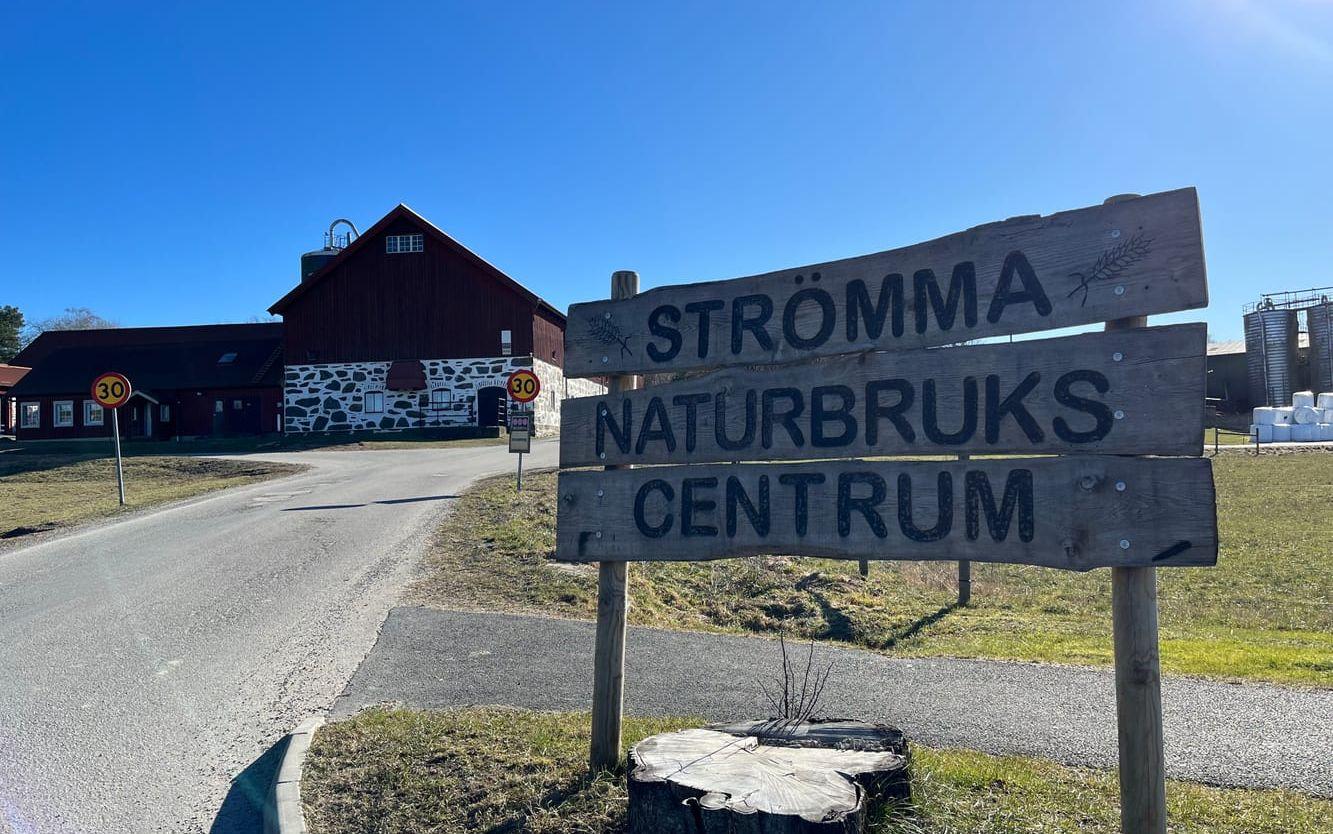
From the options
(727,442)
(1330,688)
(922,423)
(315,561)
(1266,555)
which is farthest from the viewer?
(1266,555)

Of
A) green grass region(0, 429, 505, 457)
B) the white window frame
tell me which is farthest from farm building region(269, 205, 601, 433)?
the white window frame

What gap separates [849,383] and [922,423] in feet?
1.18

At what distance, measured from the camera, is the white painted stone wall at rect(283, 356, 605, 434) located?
122ft

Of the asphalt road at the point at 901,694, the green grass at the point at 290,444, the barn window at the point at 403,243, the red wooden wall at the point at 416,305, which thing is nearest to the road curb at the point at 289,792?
the asphalt road at the point at 901,694

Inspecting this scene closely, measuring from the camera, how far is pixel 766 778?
10.5ft

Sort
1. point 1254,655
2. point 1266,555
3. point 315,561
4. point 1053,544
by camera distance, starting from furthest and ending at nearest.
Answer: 1. point 1266,555
2. point 315,561
3. point 1254,655
4. point 1053,544

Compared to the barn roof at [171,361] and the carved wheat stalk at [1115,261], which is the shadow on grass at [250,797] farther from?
the barn roof at [171,361]

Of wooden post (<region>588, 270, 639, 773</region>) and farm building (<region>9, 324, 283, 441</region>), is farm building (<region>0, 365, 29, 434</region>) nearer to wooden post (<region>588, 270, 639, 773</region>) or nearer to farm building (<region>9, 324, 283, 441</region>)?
farm building (<region>9, 324, 283, 441</region>)

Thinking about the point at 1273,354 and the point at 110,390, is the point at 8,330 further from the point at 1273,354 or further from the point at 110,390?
the point at 1273,354

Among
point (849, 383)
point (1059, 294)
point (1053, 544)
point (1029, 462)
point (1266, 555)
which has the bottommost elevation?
point (1266, 555)

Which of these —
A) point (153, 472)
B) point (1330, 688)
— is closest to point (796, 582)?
point (1330, 688)

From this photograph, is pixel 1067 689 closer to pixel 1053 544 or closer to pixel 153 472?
pixel 1053 544

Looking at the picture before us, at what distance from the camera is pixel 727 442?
3941 millimetres

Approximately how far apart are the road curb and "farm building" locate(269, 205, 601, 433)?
1264 inches
